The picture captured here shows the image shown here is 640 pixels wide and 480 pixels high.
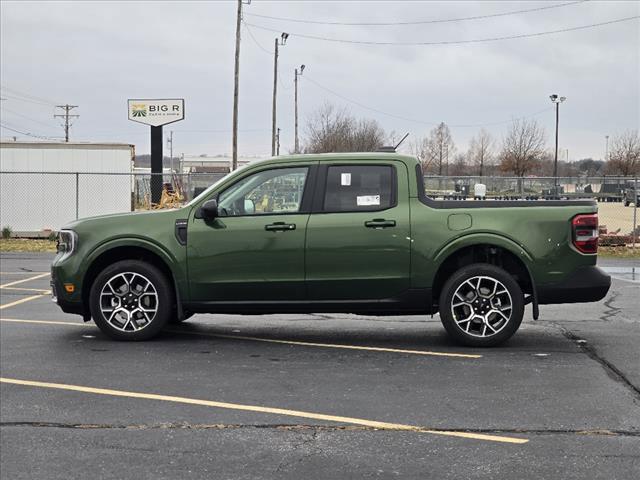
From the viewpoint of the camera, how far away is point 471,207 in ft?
25.8

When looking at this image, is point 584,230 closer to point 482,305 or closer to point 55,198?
point 482,305

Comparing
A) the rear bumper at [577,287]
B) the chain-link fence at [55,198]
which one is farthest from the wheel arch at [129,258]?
the chain-link fence at [55,198]

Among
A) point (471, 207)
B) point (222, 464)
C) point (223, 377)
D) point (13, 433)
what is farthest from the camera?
point (471, 207)

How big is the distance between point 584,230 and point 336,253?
7.77 ft

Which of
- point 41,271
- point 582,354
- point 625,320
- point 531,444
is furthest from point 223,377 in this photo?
point 41,271

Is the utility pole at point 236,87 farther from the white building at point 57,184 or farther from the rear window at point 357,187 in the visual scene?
the rear window at point 357,187

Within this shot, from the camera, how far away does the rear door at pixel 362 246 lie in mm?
7855

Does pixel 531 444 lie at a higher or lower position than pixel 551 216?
lower

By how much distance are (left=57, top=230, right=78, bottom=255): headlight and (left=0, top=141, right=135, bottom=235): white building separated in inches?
722

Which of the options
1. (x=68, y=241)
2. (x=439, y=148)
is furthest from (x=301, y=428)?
(x=439, y=148)

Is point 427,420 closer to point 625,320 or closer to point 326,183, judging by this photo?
point 326,183

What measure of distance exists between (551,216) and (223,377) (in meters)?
3.45

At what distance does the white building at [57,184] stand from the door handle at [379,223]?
1986 centimetres

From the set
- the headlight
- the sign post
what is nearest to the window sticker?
the headlight
